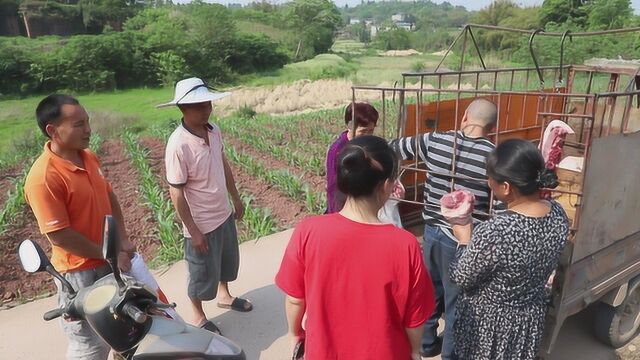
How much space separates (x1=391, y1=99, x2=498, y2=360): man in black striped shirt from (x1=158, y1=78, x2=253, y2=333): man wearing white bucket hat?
3.86ft

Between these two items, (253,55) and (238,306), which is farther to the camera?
(253,55)

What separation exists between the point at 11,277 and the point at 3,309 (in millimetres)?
564

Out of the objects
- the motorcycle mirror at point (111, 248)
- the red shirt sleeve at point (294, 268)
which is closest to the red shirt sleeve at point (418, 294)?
the red shirt sleeve at point (294, 268)

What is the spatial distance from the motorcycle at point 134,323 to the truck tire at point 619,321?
254 cm

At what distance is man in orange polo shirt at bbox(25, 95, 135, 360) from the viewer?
2207 mm

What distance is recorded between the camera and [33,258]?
165 centimetres

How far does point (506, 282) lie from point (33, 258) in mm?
1759

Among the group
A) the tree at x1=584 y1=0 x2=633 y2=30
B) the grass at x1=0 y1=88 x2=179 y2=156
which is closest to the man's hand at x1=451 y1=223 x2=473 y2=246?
the grass at x1=0 y1=88 x2=179 y2=156

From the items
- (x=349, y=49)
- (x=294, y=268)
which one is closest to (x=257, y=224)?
(x=294, y=268)

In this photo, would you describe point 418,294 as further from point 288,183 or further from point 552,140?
point 288,183

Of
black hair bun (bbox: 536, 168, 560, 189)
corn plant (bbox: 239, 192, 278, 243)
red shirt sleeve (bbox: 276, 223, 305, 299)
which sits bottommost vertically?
corn plant (bbox: 239, 192, 278, 243)

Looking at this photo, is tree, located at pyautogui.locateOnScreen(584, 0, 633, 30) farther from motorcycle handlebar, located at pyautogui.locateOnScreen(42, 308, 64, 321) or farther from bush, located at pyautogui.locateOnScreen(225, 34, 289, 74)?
motorcycle handlebar, located at pyautogui.locateOnScreen(42, 308, 64, 321)

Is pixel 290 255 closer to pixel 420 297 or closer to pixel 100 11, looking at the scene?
pixel 420 297

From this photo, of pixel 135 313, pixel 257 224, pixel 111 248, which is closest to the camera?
pixel 135 313
